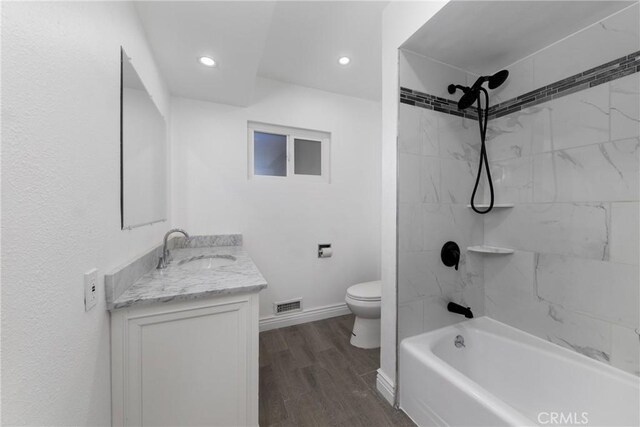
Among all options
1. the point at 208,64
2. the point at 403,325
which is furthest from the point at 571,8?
the point at 208,64

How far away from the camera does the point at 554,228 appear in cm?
144

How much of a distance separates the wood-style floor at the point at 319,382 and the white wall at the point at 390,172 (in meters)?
0.16

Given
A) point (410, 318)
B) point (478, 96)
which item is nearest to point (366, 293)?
point (410, 318)

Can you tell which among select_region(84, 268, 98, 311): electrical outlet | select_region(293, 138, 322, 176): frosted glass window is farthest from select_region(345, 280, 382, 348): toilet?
select_region(84, 268, 98, 311): electrical outlet

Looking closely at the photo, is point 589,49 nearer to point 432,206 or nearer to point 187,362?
point 432,206

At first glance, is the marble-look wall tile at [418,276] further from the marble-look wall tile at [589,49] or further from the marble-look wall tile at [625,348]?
the marble-look wall tile at [589,49]

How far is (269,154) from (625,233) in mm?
2429

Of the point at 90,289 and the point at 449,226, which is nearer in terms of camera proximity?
the point at 90,289

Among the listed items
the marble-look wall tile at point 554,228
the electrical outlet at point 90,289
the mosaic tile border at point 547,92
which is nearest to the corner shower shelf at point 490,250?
the marble-look wall tile at point 554,228

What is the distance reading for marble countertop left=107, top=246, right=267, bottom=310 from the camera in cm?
100

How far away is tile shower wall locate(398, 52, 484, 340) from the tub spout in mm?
40

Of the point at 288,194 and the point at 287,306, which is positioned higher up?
the point at 288,194

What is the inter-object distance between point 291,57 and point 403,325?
2.16 m

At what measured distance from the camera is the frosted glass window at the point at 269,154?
92.3 inches
